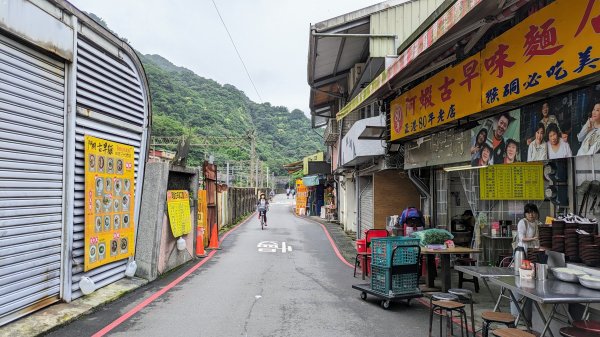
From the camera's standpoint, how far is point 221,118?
55062 millimetres

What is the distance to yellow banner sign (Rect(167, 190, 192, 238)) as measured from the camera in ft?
34.0

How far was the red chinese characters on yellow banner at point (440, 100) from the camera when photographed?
6.77 metres

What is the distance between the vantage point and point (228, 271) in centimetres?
1088

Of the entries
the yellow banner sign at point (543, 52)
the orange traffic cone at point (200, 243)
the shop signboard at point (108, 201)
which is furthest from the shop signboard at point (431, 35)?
the orange traffic cone at point (200, 243)

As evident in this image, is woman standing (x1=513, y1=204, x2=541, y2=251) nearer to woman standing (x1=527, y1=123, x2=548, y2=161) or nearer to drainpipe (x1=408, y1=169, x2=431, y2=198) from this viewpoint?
woman standing (x1=527, y1=123, x2=548, y2=161)

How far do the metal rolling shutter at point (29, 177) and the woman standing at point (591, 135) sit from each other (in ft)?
22.9

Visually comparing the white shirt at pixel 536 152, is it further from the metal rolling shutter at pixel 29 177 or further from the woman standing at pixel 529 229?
the metal rolling shutter at pixel 29 177

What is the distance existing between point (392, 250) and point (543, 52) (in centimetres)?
379

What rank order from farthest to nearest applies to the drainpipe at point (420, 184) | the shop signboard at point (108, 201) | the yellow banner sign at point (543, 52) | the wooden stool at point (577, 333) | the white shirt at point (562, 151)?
the drainpipe at point (420, 184) → the shop signboard at point (108, 201) → the white shirt at point (562, 151) → the yellow banner sign at point (543, 52) → the wooden stool at point (577, 333)

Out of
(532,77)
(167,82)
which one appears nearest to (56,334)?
(532,77)

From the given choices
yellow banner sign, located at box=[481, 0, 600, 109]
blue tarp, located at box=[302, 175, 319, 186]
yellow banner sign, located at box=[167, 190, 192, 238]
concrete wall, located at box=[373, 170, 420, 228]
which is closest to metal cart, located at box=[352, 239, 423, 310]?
yellow banner sign, located at box=[481, 0, 600, 109]

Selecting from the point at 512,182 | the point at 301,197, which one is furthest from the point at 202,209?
the point at 301,197

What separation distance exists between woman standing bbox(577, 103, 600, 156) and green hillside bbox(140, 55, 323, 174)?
115 ft

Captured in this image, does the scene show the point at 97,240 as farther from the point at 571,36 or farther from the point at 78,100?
the point at 571,36
